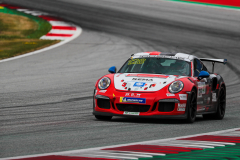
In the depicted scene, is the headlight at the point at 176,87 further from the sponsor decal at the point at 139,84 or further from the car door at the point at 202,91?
the car door at the point at 202,91

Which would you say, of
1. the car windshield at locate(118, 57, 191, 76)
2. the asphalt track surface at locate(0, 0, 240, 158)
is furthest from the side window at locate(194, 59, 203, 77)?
the asphalt track surface at locate(0, 0, 240, 158)

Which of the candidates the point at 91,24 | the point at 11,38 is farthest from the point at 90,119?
the point at 91,24

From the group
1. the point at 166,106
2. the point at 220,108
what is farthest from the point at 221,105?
the point at 166,106

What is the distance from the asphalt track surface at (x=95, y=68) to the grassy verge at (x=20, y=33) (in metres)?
0.93

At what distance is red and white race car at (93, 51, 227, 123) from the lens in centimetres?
816

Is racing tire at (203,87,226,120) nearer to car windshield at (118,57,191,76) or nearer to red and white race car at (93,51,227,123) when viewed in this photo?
red and white race car at (93,51,227,123)

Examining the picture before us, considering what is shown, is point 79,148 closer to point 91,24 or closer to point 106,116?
point 106,116

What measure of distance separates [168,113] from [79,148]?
2.77 meters

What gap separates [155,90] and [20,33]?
14.7 metres

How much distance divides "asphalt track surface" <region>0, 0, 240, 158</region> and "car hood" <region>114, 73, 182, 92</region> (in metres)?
0.56

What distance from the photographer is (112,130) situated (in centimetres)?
724

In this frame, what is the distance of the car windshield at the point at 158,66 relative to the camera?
29.6ft

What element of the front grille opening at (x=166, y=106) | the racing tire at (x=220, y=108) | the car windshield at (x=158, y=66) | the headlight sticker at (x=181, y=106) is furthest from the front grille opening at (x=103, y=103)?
the racing tire at (x=220, y=108)

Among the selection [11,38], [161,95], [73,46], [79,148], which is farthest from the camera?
[11,38]
